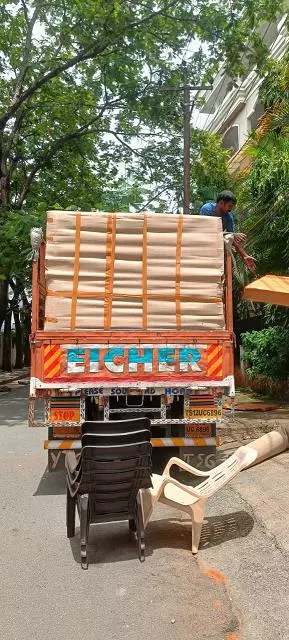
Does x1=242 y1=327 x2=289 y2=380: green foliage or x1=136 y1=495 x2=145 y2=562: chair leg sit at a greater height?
x1=242 y1=327 x2=289 y2=380: green foliage

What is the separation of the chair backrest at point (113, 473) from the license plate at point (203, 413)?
75.6 inches

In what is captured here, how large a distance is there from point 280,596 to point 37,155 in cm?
1928

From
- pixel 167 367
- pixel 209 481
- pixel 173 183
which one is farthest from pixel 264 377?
pixel 209 481

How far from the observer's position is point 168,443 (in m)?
6.58

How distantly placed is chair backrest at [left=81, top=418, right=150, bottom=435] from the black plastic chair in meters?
0.15

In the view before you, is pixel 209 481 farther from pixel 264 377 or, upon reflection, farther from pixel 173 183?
pixel 173 183

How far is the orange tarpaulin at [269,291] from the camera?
262 inches

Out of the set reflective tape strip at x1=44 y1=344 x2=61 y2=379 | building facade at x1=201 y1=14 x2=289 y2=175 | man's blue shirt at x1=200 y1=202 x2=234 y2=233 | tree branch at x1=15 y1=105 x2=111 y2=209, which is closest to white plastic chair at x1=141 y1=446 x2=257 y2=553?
reflective tape strip at x1=44 y1=344 x2=61 y2=379

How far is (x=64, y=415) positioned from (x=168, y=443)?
1153 millimetres

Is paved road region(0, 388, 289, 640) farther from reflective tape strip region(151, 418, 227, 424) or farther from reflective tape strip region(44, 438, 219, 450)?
reflective tape strip region(151, 418, 227, 424)

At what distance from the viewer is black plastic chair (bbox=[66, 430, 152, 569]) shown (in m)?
4.53

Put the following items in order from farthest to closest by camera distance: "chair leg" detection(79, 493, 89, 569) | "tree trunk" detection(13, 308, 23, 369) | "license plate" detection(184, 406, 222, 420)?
1. "tree trunk" detection(13, 308, 23, 369)
2. "license plate" detection(184, 406, 222, 420)
3. "chair leg" detection(79, 493, 89, 569)

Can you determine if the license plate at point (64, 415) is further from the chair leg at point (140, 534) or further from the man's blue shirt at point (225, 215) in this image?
the man's blue shirt at point (225, 215)

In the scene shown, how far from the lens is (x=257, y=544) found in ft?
15.4
